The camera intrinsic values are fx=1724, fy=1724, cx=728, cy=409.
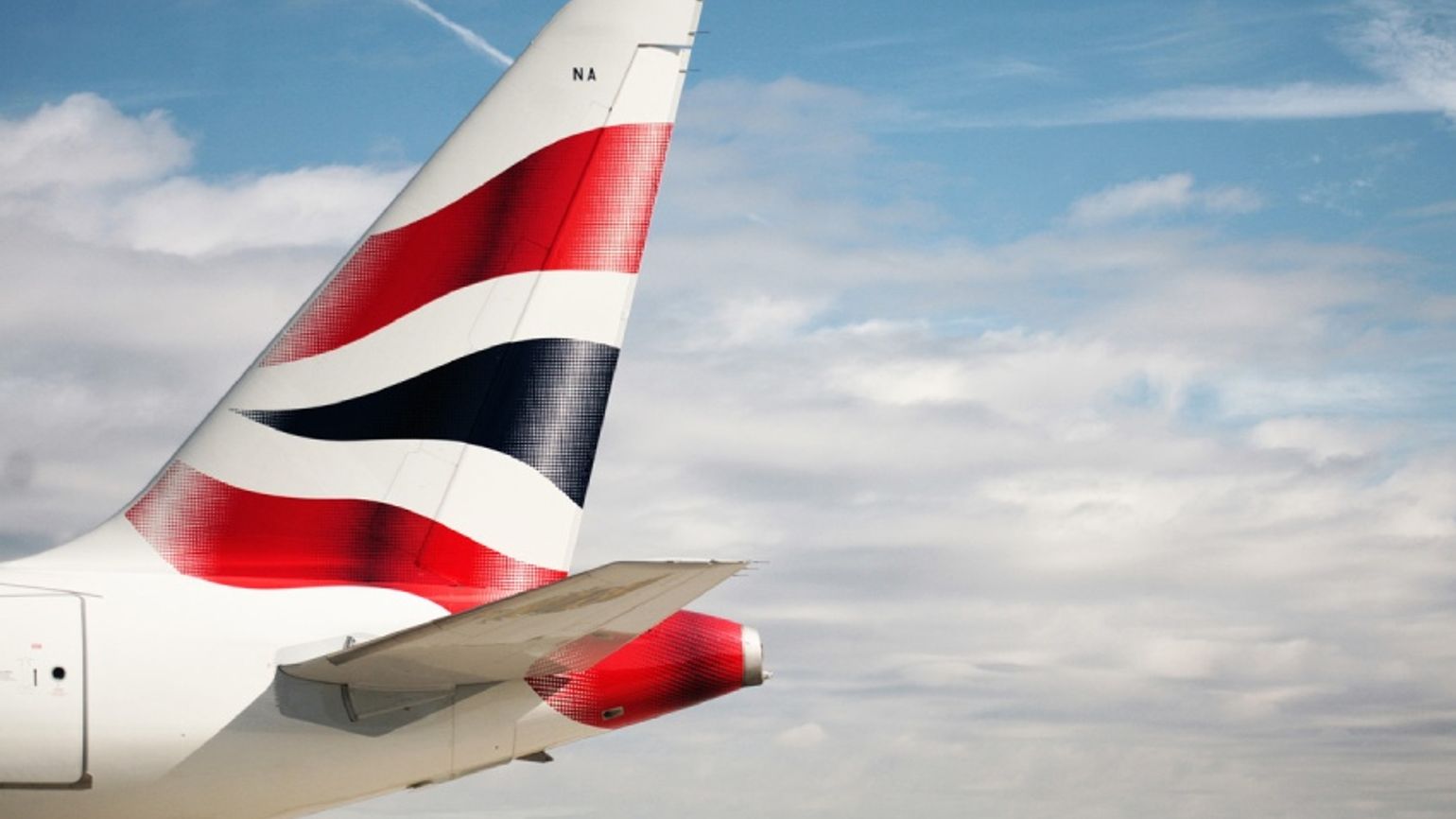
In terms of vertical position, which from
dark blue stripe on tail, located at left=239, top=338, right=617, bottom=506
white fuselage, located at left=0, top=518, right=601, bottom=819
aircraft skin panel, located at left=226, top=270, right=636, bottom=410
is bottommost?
white fuselage, located at left=0, top=518, right=601, bottom=819

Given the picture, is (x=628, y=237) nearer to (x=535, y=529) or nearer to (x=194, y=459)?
(x=535, y=529)

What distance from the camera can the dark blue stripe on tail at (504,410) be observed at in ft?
54.4

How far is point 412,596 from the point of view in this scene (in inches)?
619

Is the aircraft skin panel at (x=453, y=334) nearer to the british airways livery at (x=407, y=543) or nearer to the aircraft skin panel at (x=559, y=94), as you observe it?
the british airways livery at (x=407, y=543)

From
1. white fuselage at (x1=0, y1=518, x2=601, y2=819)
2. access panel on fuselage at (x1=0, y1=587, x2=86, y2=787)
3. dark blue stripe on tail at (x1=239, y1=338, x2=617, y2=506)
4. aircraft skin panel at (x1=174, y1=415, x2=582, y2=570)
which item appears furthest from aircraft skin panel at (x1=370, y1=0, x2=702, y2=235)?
access panel on fuselage at (x1=0, y1=587, x2=86, y2=787)

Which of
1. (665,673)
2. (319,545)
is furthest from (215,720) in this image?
(665,673)

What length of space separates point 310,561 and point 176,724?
2.38 metres

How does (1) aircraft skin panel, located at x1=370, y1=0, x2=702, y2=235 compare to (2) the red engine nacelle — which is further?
(1) aircraft skin panel, located at x1=370, y1=0, x2=702, y2=235

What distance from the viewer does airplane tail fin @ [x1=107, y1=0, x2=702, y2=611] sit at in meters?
16.2

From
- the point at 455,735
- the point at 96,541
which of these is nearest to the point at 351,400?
the point at 96,541

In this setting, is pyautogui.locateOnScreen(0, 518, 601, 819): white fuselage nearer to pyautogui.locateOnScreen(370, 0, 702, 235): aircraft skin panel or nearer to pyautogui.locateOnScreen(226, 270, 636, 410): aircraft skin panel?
pyautogui.locateOnScreen(226, 270, 636, 410): aircraft skin panel

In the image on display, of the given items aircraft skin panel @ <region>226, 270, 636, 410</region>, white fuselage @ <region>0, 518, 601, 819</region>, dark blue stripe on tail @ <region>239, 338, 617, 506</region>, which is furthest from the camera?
aircraft skin panel @ <region>226, 270, 636, 410</region>

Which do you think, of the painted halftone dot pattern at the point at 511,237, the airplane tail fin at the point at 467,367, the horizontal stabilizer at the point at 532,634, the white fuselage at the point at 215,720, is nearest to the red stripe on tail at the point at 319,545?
the airplane tail fin at the point at 467,367

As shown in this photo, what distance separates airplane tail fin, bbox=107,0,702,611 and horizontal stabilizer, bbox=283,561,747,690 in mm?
1659
